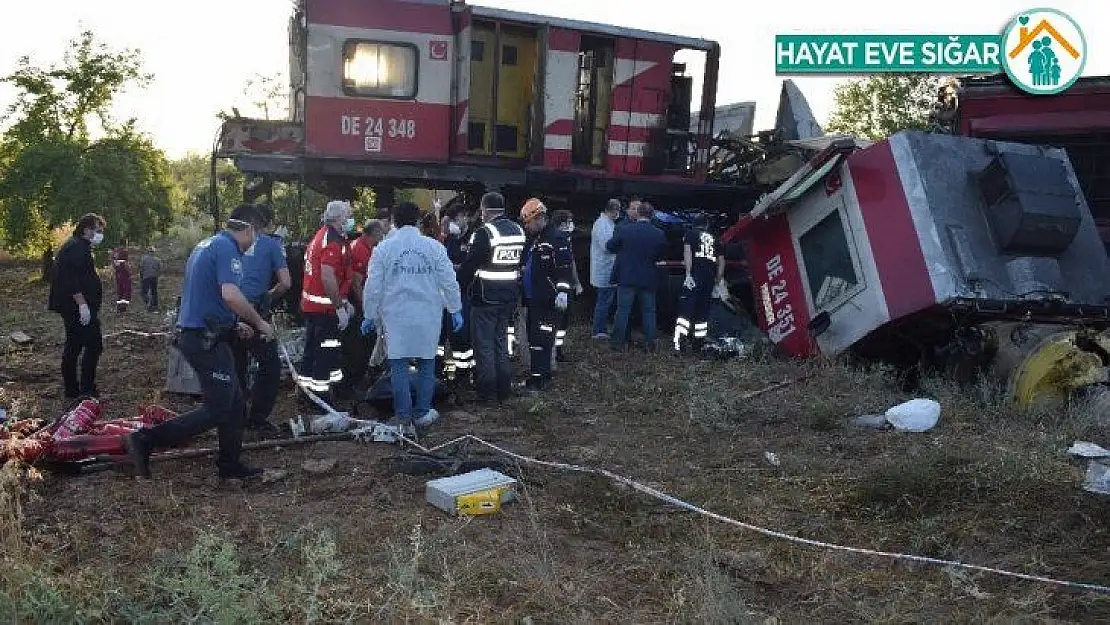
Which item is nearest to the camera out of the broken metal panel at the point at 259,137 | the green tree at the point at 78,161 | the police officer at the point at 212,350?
the police officer at the point at 212,350

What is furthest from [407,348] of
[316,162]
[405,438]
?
[316,162]

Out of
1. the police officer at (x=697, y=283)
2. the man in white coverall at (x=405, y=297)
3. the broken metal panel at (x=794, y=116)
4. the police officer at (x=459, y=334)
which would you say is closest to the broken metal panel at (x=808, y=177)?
the police officer at (x=697, y=283)

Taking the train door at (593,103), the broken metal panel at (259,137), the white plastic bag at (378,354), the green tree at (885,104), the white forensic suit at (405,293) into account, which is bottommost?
the white plastic bag at (378,354)

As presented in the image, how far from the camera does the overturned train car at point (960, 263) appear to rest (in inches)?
269

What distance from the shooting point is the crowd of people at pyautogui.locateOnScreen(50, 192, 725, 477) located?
16.7 ft

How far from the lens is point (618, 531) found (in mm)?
4402

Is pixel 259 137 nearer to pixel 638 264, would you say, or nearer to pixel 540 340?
pixel 638 264

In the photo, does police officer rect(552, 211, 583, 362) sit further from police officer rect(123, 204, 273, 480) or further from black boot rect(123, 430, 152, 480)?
black boot rect(123, 430, 152, 480)

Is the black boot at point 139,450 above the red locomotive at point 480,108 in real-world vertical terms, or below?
below

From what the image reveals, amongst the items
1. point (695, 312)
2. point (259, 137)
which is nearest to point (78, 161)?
point (259, 137)

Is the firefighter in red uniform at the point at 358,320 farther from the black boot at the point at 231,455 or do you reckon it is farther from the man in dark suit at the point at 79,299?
the black boot at the point at 231,455

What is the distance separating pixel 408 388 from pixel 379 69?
668cm

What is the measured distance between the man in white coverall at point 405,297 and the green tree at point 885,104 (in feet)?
75.9

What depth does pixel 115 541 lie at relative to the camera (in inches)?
161
